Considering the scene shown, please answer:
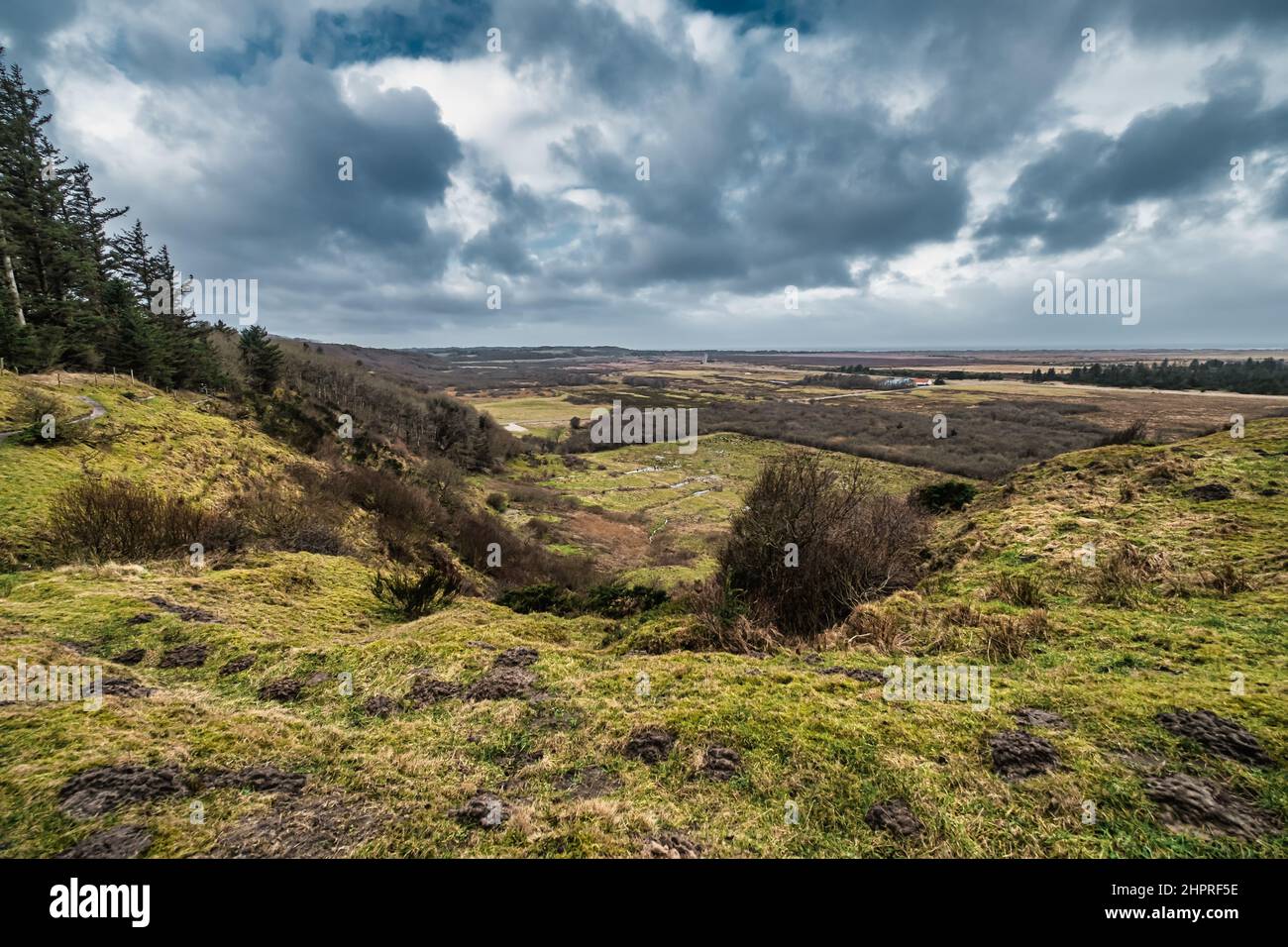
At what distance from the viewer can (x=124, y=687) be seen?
5.25m

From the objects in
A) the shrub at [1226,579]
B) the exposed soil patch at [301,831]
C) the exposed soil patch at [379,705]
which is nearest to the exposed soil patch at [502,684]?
the exposed soil patch at [379,705]

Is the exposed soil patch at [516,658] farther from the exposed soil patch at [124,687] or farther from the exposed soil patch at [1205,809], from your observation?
the exposed soil patch at [1205,809]

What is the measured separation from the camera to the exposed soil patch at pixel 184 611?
7.46 meters

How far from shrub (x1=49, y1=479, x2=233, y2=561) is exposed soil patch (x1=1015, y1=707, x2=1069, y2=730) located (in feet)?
49.0

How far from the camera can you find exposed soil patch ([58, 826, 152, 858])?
2.94 m

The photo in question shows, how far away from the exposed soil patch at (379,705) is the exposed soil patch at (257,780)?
133cm

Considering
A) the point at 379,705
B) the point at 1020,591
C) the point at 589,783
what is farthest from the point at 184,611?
the point at 1020,591

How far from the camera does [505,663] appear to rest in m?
6.42

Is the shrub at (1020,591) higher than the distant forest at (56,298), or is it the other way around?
the distant forest at (56,298)

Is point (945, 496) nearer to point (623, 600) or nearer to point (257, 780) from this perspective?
point (623, 600)

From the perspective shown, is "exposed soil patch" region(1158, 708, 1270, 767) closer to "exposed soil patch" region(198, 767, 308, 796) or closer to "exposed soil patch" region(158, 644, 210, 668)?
"exposed soil patch" region(198, 767, 308, 796)

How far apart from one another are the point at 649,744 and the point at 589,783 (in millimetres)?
695
